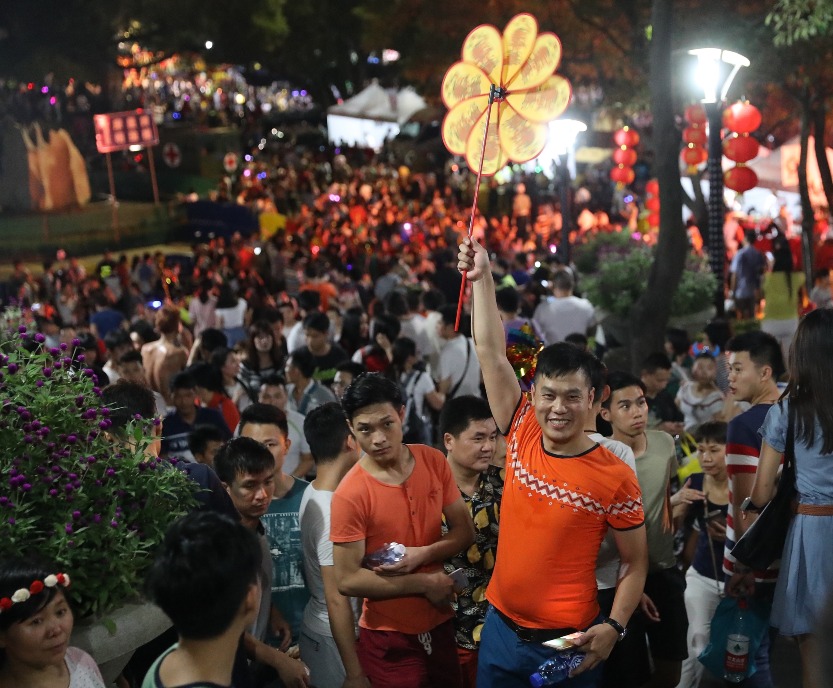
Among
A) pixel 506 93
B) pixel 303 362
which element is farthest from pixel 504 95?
pixel 303 362

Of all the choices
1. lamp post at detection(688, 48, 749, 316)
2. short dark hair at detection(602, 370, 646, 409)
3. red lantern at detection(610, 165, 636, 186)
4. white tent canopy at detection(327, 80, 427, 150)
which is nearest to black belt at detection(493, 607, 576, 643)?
short dark hair at detection(602, 370, 646, 409)

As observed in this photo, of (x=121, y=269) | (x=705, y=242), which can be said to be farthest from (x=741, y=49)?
(x=121, y=269)

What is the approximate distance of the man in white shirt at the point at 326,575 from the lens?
4379 millimetres

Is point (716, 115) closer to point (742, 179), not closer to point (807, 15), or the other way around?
point (807, 15)

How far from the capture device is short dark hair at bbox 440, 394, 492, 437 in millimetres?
4926

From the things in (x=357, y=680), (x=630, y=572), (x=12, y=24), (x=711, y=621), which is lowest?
(x=711, y=621)

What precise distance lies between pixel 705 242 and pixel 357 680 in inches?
513

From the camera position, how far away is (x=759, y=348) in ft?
18.1

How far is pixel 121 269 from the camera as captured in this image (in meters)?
17.4

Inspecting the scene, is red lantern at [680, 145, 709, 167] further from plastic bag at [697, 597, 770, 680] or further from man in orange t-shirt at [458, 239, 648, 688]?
man in orange t-shirt at [458, 239, 648, 688]

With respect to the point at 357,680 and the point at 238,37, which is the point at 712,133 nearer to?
the point at 357,680

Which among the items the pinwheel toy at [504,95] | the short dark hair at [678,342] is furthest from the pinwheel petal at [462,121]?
the short dark hair at [678,342]

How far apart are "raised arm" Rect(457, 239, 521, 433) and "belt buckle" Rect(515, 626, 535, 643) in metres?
0.76

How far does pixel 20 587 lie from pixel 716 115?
37.5ft
